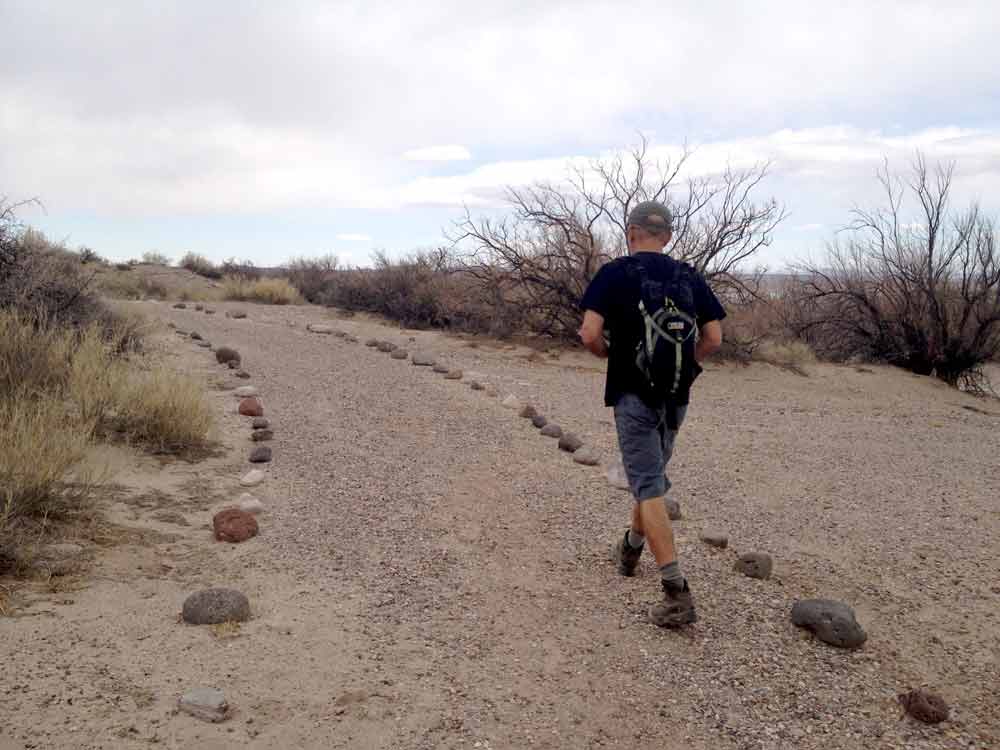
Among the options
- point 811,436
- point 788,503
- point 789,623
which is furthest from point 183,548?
point 811,436

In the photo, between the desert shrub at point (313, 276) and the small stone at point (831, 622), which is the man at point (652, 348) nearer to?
the small stone at point (831, 622)

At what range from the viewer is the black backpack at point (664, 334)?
12.2ft

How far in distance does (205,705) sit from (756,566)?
9.51 ft

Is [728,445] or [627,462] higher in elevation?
[627,462]

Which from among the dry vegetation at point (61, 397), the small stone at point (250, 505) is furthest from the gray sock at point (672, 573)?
the dry vegetation at point (61, 397)

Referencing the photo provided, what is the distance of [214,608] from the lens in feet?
12.1

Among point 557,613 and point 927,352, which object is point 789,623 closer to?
point 557,613

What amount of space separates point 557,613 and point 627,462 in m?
0.76

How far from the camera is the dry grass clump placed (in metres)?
24.2

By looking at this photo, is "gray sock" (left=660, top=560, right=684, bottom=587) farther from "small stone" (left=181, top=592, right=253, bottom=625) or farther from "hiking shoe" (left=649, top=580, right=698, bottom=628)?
"small stone" (left=181, top=592, right=253, bottom=625)

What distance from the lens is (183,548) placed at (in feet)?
15.2

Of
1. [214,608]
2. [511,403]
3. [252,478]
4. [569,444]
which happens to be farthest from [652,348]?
[511,403]

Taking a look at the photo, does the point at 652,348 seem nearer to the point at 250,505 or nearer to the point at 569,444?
the point at 250,505

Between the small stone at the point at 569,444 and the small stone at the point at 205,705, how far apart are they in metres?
4.67
